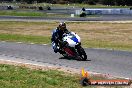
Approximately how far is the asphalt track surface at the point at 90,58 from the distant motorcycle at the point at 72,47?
0.36 meters

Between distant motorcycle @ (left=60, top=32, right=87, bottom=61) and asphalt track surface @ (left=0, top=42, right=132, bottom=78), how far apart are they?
358mm

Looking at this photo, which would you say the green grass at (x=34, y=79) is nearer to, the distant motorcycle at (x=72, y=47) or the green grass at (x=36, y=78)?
the green grass at (x=36, y=78)

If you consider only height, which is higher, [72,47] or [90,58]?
[72,47]

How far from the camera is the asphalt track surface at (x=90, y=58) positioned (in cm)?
1403

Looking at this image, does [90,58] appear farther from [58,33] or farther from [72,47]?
[58,33]

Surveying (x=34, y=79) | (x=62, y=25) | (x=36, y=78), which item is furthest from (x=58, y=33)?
(x=34, y=79)

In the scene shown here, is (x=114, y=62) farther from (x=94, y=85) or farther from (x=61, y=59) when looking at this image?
(x=94, y=85)

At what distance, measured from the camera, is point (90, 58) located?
17.0 m

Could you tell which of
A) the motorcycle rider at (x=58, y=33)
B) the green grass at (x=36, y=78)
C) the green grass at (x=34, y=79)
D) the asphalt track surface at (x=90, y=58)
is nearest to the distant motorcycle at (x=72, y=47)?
the motorcycle rider at (x=58, y=33)

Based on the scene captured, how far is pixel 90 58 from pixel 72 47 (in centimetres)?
92

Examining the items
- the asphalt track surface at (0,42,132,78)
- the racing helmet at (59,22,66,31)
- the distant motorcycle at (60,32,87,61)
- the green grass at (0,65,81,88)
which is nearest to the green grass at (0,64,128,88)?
the green grass at (0,65,81,88)

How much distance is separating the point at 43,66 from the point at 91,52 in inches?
190

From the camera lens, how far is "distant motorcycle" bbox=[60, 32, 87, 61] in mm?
16672

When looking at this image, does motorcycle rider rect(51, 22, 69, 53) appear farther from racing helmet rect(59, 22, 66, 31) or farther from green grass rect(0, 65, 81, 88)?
green grass rect(0, 65, 81, 88)
